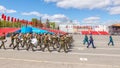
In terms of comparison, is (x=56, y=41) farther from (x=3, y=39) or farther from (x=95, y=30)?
(x=95, y=30)

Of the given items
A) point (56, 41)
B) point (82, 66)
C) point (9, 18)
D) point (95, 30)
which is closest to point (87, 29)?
point (95, 30)

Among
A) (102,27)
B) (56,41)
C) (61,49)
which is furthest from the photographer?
(102,27)

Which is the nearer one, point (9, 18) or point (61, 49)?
point (61, 49)

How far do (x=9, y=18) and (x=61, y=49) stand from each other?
45.8m

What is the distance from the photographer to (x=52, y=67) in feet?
37.7

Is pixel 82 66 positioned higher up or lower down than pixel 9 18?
lower down

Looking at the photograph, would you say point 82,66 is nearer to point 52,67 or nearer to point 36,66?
point 52,67

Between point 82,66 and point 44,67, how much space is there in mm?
1831

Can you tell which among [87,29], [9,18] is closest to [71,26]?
[87,29]

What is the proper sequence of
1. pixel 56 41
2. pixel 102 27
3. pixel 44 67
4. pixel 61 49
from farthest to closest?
pixel 102 27 < pixel 56 41 < pixel 61 49 < pixel 44 67

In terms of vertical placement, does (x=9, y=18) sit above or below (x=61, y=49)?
above

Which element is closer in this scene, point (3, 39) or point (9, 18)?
point (3, 39)

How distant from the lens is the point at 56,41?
76.3 feet

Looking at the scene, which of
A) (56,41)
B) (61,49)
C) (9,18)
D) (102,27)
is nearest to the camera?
(61,49)
